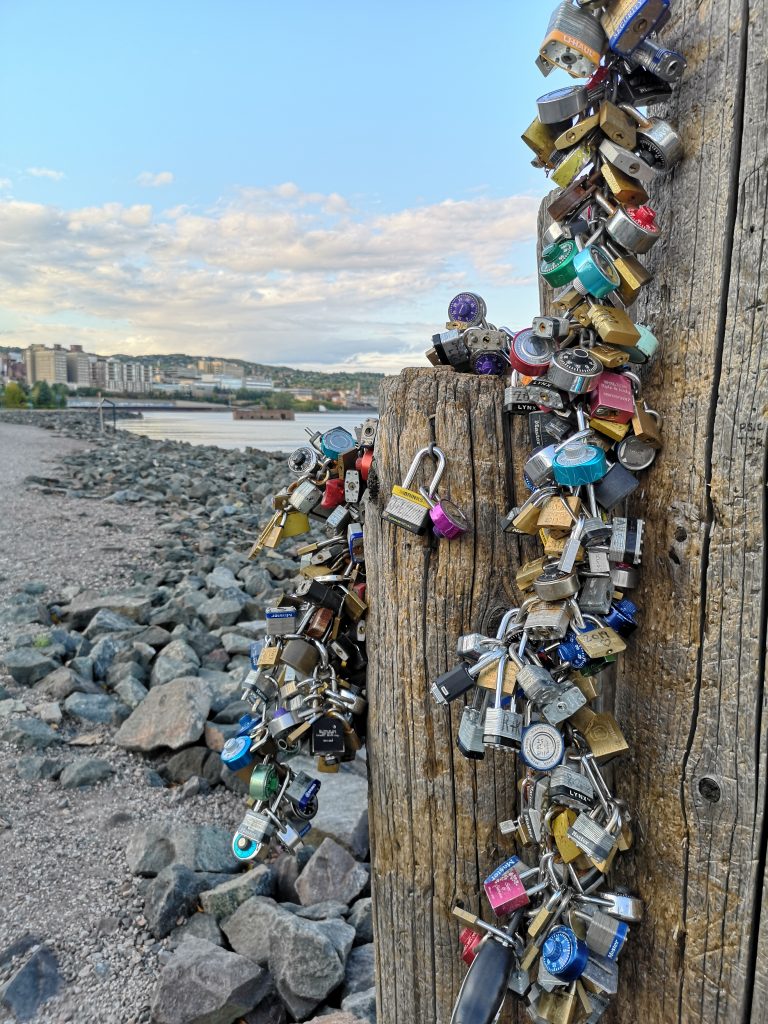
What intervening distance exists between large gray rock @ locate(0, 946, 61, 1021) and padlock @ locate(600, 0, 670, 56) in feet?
12.9

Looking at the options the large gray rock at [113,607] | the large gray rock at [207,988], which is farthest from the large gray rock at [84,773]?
the large gray rock at [113,607]

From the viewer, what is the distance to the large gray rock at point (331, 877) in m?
3.87

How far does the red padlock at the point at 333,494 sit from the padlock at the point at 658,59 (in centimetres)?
131

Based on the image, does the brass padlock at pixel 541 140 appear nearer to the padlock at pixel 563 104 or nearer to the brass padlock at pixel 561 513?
the padlock at pixel 563 104

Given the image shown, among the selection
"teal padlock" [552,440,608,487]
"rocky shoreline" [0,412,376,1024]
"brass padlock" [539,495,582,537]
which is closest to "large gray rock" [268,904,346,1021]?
A: "rocky shoreline" [0,412,376,1024]

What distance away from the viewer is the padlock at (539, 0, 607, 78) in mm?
1620

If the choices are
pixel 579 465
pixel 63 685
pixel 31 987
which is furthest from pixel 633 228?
pixel 63 685

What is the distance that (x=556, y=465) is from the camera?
5.59 feet

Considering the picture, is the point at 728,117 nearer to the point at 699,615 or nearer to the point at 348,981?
the point at 699,615

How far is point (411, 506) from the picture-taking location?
6.27ft

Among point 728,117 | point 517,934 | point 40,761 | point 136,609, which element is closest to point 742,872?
point 517,934

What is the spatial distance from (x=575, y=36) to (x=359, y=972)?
11.5 feet

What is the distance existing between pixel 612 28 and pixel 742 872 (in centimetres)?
180

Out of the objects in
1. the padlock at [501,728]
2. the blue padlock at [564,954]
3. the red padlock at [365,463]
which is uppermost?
the red padlock at [365,463]
